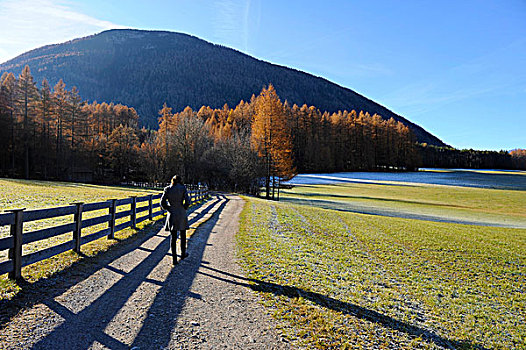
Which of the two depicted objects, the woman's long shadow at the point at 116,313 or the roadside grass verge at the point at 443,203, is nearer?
the woman's long shadow at the point at 116,313

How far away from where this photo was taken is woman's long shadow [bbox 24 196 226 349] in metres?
3.90

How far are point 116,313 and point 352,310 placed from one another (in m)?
4.21

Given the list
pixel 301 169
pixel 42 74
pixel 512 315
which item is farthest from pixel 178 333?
pixel 42 74

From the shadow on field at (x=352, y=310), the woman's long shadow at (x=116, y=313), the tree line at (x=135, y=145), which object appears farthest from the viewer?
the tree line at (x=135, y=145)

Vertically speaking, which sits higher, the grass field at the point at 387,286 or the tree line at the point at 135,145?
the tree line at the point at 135,145

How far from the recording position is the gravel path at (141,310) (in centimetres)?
399

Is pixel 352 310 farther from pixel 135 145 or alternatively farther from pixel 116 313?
pixel 135 145

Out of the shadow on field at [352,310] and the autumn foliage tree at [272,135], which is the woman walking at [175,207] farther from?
the autumn foliage tree at [272,135]

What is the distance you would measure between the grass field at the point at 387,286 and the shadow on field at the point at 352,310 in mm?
22

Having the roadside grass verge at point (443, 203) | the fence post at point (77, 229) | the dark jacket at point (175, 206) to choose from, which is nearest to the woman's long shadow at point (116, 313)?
the dark jacket at point (175, 206)

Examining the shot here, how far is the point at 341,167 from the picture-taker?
293 feet

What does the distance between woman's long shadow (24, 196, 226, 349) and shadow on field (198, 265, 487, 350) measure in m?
1.27

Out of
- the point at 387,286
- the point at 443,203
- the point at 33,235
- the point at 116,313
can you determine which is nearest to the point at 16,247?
the point at 33,235

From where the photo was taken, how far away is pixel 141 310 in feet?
15.9
